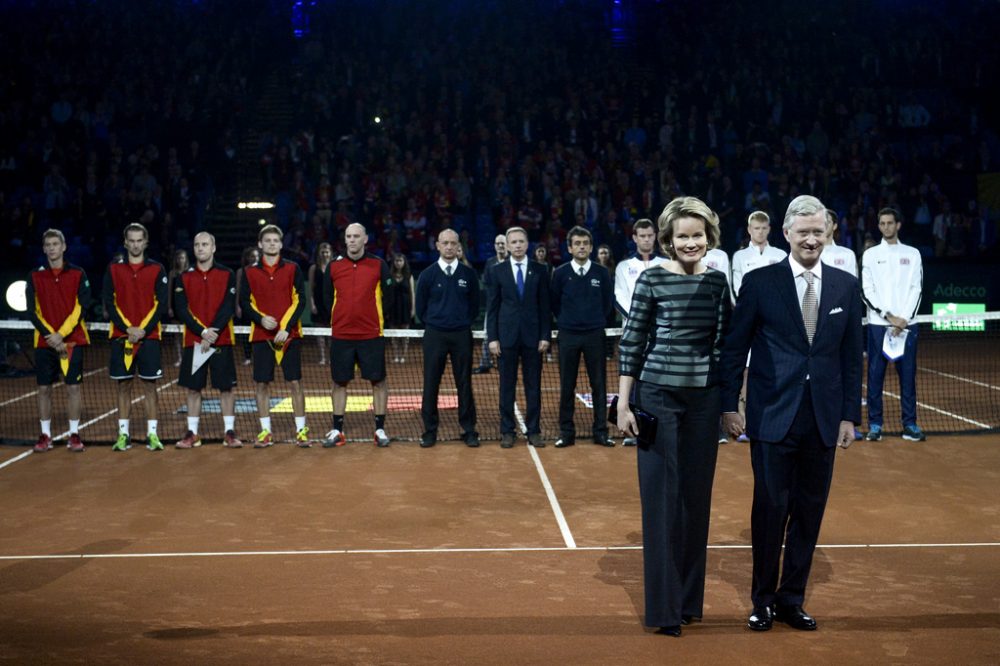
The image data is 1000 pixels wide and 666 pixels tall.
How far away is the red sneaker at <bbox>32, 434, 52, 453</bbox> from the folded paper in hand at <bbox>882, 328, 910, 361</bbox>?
8842 mm

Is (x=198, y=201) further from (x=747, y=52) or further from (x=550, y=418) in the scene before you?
(x=747, y=52)

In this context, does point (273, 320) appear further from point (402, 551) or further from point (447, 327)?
point (402, 551)

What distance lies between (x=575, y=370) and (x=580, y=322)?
54cm

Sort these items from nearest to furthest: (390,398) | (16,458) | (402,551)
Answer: (402,551), (16,458), (390,398)

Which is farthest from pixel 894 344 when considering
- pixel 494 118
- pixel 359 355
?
pixel 494 118

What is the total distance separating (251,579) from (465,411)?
5.09 m

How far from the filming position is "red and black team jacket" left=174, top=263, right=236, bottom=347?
11.3 metres

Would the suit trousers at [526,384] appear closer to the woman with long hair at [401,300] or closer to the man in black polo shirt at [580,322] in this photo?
the man in black polo shirt at [580,322]

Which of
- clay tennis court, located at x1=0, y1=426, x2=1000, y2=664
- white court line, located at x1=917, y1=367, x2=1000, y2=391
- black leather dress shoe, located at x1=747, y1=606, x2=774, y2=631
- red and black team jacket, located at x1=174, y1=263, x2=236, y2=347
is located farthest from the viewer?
white court line, located at x1=917, y1=367, x2=1000, y2=391

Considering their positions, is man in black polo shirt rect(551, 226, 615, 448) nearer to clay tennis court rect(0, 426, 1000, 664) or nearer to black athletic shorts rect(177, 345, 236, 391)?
clay tennis court rect(0, 426, 1000, 664)

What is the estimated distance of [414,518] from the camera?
8273 millimetres

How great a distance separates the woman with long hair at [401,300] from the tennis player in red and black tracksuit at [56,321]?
24.2 ft

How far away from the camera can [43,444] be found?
1116cm

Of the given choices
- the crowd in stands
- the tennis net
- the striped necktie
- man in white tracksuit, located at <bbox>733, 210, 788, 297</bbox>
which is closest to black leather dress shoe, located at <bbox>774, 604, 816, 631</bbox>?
the striped necktie
